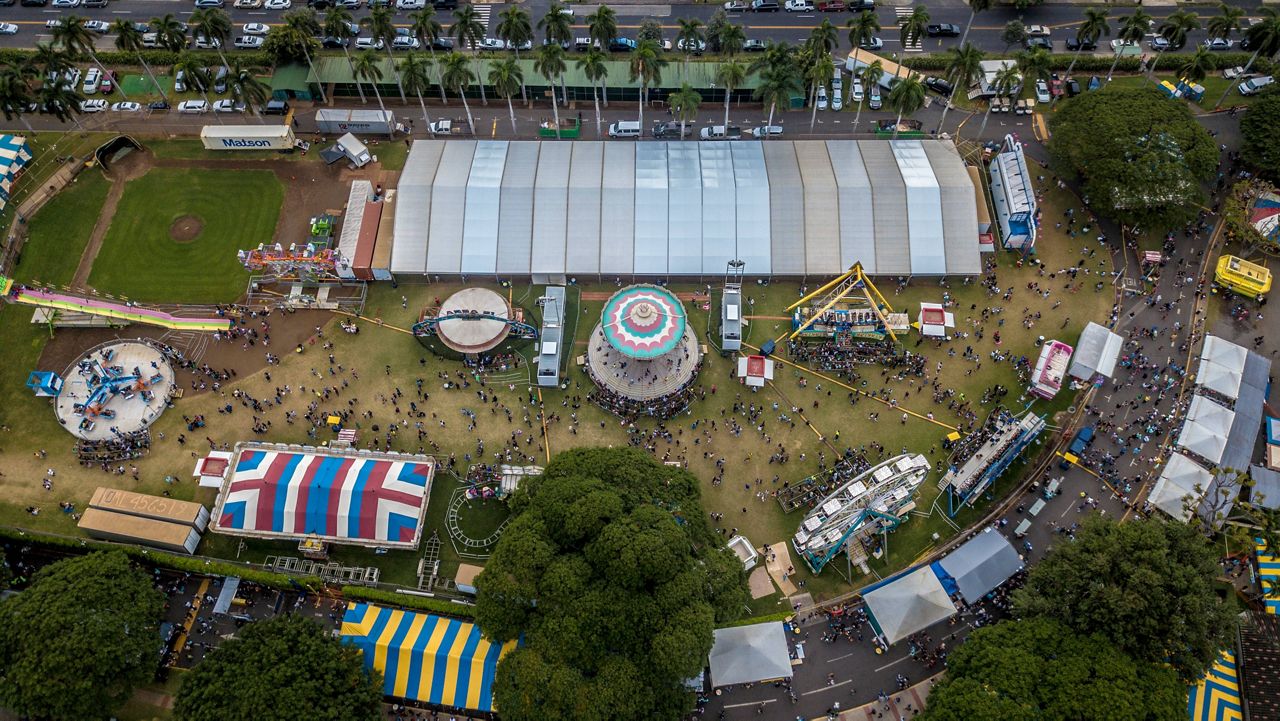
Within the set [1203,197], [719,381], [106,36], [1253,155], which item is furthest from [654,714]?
[106,36]

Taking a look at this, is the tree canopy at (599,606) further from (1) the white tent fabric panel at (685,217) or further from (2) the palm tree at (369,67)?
(2) the palm tree at (369,67)

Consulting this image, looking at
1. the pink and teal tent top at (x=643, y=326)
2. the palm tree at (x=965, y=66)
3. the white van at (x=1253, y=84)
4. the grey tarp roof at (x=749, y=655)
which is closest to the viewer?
the grey tarp roof at (x=749, y=655)

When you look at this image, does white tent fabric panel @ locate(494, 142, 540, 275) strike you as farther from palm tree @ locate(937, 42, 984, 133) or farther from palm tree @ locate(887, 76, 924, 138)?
palm tree @ locate(937, 42, 984, 133)

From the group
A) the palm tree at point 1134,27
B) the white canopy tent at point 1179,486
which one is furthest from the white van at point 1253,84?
the white canopy tent at point 1179,486

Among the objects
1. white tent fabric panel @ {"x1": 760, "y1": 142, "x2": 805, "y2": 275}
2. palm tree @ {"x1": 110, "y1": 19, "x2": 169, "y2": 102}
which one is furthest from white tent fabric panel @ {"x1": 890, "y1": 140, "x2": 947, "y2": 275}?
palm tree @ {"x1": 110, "y1": 19, "x2": 169, "y2": 102}

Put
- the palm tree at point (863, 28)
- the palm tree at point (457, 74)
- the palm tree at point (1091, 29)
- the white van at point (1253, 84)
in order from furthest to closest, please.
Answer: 1. the white van at point (1253, 84)
2. the palm tree at point (1091, 29)
3. the palm tree at point (863, 28)
4. the palm tree at point (457, 74)

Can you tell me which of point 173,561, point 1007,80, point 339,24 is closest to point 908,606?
point 1007,80
